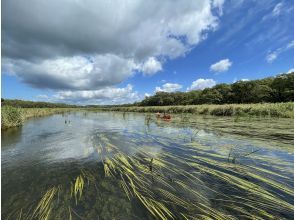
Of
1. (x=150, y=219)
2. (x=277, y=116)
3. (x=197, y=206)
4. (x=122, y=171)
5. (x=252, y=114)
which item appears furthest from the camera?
(x=252, y=114)

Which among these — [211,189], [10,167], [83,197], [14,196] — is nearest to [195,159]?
[211,189]

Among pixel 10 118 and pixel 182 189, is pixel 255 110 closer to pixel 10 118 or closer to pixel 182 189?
pixel 182 189

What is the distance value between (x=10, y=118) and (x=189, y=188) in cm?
1897

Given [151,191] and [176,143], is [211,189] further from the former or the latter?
A: [176,143]

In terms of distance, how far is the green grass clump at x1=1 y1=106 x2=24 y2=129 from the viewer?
16.5m

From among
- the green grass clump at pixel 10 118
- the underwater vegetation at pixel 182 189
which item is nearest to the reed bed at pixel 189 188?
the underwater vegetation at pixel 182 189

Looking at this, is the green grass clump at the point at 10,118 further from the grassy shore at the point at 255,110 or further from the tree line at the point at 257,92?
the tree line at the point at 257,92

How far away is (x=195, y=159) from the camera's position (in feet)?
22.7

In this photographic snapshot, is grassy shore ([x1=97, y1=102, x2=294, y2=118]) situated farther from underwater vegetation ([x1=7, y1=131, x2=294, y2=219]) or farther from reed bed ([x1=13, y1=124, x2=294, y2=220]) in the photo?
underwater vegetation ([x1=7, y1=131, x2=294, y2=219])

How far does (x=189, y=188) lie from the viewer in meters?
4.75

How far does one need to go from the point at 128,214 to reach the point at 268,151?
6.68 m

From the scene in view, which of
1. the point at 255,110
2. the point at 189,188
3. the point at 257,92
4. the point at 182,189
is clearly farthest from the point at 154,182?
the point at 257,92

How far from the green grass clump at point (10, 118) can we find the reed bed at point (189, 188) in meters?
13.9

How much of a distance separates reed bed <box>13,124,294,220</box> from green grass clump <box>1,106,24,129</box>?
13.9 m
